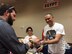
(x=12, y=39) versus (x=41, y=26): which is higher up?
(x=12, y=39)

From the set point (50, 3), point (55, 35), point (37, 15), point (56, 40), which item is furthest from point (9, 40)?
point (37, 15)

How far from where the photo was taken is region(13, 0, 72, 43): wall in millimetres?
5965

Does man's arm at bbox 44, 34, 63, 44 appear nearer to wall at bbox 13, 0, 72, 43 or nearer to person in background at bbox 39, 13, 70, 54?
person in background at bbox 39, 13, 70, 54

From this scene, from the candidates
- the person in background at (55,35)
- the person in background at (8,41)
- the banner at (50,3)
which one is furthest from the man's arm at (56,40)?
the banner at (50,3)

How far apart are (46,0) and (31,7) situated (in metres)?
0.97

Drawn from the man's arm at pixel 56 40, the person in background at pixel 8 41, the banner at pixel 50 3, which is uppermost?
the banner at pixel 50 3

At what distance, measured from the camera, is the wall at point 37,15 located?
596cm

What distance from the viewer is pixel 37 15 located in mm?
7145

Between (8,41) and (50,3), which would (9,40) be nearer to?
(8,41)

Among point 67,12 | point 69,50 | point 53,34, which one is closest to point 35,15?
point 67,12

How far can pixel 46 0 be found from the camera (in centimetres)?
675

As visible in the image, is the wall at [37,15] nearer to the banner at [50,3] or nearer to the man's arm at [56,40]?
the banner at [50,3]

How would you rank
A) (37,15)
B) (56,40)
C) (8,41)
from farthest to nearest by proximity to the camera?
1. (37,15)
2. (56,40)
3. (8,41)

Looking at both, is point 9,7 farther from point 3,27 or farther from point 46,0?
point 46,0
